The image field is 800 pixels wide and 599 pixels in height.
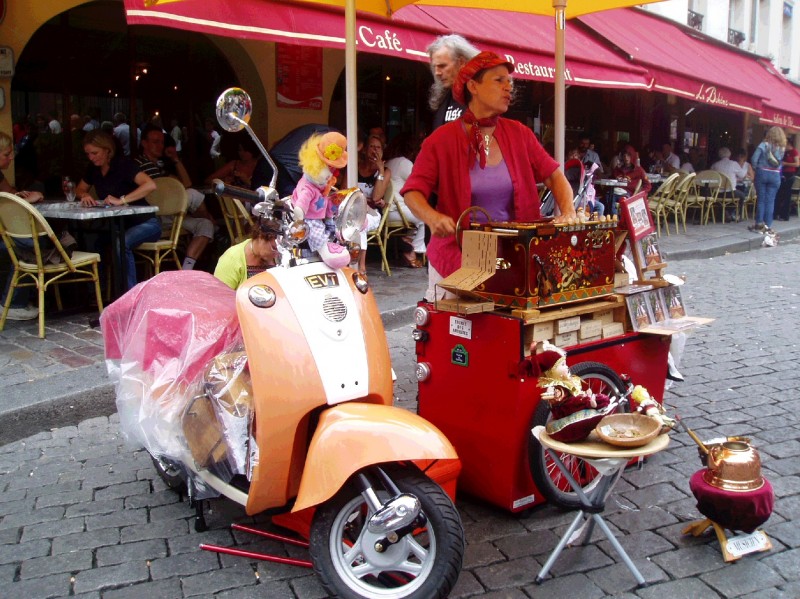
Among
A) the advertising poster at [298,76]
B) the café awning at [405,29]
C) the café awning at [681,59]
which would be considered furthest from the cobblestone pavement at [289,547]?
the café awning at [681,59]

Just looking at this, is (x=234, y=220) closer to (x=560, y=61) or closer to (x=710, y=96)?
(x=560, y=61)

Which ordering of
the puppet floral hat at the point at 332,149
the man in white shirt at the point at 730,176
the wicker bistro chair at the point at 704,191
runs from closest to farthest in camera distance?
the puppet floral hat at the point at 332,149 < the wicker bistro chair at the point at 704,191 < the man in white shirt at the point at 730,176

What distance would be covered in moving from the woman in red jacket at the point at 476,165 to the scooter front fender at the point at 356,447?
1.12 m


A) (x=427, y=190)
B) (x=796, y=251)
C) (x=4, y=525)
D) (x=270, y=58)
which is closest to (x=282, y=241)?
(x=427, y=190)

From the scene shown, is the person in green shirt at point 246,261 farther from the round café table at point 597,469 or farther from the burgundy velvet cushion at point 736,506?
the burgundy velvet cushion at point 736,506

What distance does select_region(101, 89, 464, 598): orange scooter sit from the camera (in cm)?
263

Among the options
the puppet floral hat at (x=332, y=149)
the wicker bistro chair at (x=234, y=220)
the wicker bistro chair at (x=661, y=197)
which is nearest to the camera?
the puppet floral hat at (x=332, y=149)

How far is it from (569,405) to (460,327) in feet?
2.46

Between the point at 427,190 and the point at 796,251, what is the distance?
35.0ft

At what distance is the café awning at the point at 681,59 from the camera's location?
37.2 feet

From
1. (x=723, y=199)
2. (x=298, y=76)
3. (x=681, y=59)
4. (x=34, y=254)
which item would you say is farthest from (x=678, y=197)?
(x=34, y=254)

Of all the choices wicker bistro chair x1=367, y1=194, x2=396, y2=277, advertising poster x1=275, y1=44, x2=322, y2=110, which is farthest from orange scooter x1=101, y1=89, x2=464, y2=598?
advertising poster x1=275, y1=44, x2=322, y2=110

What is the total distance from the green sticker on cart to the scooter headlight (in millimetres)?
723

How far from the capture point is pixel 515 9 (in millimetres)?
5535
